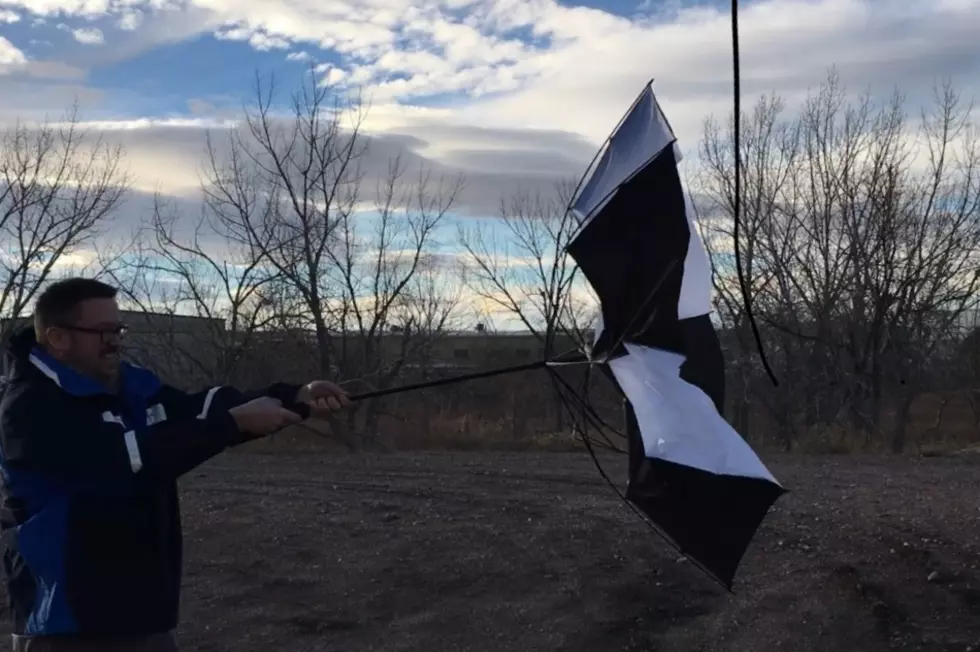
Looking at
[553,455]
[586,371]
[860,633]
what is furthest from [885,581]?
[553,455]

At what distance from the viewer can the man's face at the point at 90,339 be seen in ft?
11.3

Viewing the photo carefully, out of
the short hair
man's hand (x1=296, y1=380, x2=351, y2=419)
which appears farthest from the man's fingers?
the short hair

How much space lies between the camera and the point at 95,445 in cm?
324

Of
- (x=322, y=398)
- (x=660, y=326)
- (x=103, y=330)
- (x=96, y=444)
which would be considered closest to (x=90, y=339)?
(x=103, y=330)

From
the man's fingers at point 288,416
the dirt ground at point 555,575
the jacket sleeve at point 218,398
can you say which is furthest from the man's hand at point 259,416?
the dirt ground at point 555,575

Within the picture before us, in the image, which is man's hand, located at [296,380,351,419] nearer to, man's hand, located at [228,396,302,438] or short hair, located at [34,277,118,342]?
man's hand, located at [228,396,302,438]

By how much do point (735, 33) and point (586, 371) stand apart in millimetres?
1484

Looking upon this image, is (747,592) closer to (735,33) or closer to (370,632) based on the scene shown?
(370,632)

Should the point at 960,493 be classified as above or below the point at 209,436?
below

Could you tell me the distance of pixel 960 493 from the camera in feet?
34.3

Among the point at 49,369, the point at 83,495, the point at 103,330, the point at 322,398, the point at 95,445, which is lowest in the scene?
the point at 83,495

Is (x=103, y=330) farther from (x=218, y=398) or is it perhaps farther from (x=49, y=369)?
(x=218, y=398)

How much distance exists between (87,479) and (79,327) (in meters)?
0.51

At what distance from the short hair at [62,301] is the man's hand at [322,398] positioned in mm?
745
